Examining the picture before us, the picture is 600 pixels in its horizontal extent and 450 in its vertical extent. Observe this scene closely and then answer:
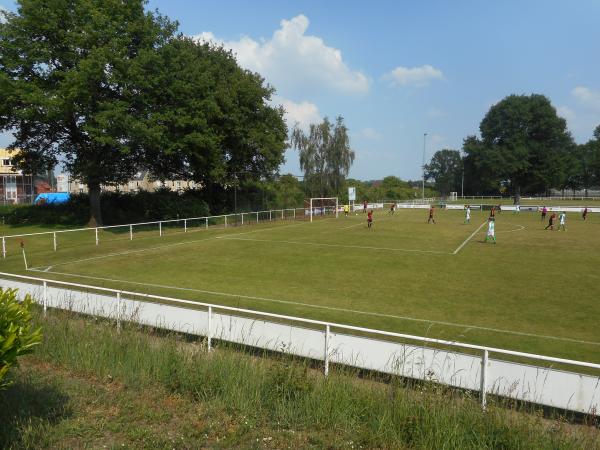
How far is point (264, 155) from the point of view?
4734 cm

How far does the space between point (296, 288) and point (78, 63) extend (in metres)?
24.7

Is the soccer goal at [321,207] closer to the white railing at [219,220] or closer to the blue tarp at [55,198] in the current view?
the white railing at [219,220]

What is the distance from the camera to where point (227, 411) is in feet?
18.0

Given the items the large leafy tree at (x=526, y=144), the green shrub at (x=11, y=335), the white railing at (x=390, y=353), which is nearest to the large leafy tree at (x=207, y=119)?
the white railing at (x=390, y=353)

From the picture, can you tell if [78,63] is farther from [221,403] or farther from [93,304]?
[221,403]

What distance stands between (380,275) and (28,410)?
15846 mm

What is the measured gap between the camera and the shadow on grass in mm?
4582

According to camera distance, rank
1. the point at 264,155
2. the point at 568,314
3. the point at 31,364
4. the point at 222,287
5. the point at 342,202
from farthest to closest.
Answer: the point at 342,202, the point at 264,155, the point at 222,287, the point at 568,314, the point at 31,364

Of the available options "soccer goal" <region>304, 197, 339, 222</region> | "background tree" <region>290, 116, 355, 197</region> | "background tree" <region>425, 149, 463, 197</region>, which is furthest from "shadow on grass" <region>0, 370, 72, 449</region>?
"background tree" <region>425, 149, 463, 197</region>

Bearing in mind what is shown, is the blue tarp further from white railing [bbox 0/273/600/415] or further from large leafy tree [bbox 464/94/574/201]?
large leafy tree [bbox 464/94/574/201]

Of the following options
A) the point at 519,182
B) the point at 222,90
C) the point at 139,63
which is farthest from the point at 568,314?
the point at 519,182

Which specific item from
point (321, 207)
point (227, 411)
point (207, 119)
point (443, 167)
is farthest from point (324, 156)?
point (443, 167)

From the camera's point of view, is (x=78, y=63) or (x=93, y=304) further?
(x=78, y=63)

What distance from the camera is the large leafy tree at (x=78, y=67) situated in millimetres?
30438
